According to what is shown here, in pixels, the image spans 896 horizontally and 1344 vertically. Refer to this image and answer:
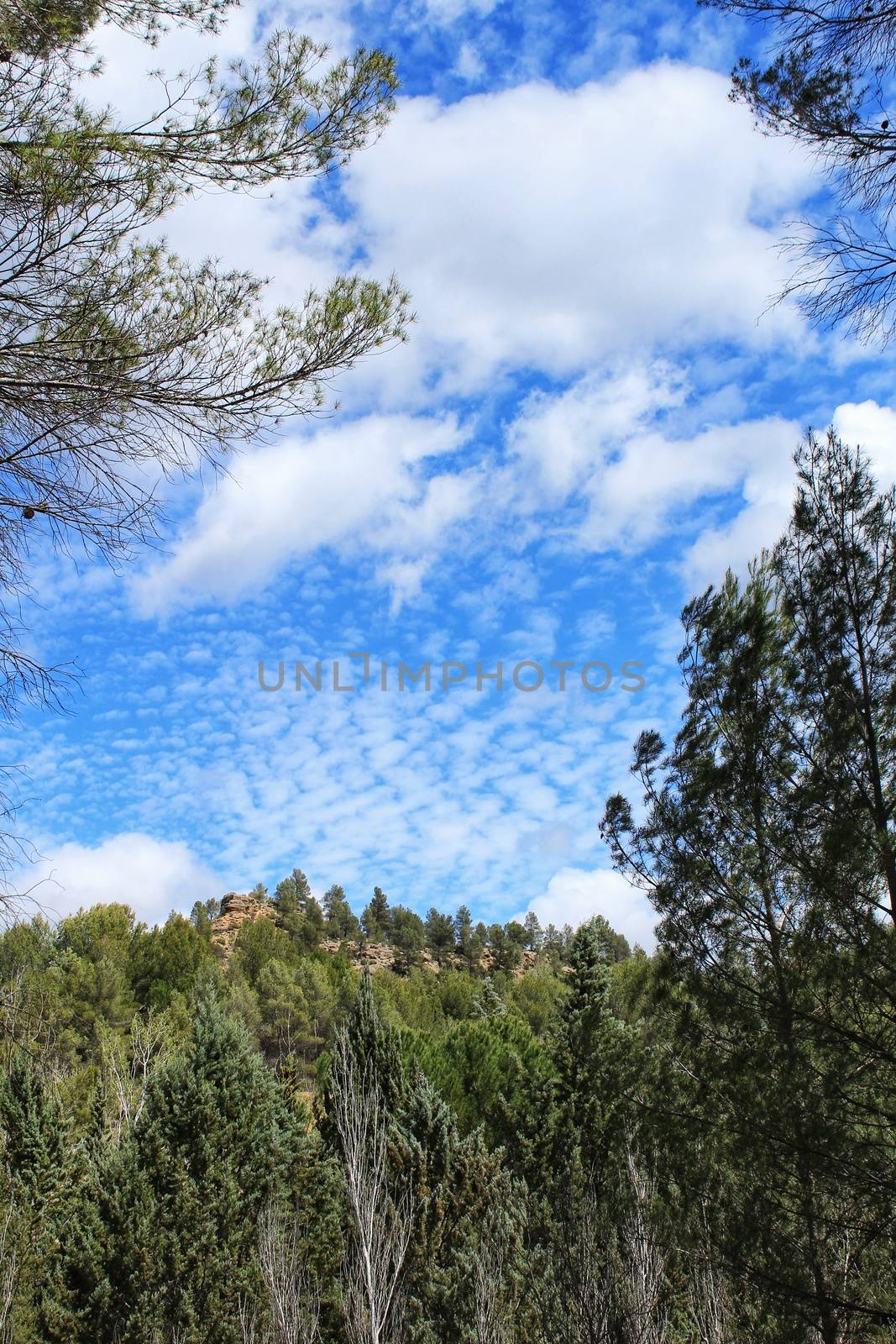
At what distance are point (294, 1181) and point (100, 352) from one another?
59.3ft

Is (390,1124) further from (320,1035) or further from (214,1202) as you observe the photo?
(320,1035)

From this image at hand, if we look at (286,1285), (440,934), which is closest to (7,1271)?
(286,1285)

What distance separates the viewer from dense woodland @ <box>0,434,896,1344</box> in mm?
6164

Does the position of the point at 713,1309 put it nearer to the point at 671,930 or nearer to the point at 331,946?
the point at 671,930

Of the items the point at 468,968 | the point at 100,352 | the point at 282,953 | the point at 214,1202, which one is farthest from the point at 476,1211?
the point at 468,968

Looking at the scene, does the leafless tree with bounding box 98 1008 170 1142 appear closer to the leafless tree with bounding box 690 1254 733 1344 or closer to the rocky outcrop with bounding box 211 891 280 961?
the leafless tree with bounding box 690 1254 733 1344

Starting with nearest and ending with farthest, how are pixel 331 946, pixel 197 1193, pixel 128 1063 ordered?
pixel 197 1193 < pixel 128 1063 < pixel 331 946

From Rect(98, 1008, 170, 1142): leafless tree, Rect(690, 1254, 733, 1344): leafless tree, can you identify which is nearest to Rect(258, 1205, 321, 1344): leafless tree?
Rect(690, 1254, 733, 1344): leafless tree

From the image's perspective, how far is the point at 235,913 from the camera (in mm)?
85750

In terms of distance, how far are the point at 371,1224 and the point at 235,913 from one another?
259ft

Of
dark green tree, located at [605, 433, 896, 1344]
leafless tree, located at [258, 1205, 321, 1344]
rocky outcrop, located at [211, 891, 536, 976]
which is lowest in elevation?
leafless tree, located at [258, 1205, 321, 1344]

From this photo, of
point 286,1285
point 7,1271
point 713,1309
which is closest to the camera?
point 713,1309

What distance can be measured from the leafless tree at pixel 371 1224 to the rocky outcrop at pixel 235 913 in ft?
195

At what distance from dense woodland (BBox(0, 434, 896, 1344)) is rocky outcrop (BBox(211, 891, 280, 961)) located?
50.0 m
